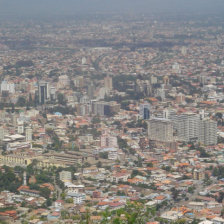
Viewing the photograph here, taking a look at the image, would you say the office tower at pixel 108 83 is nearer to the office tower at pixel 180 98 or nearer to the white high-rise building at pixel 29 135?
the office tower at pixel 180 98

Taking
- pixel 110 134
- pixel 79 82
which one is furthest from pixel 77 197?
pixel 79 82

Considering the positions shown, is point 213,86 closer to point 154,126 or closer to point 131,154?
point 154,126

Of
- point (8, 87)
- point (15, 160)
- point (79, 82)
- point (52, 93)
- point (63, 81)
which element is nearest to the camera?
point (15, 160)

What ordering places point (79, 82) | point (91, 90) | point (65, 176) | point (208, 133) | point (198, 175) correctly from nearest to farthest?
point (65, 176), point (198, 175), point (208, 133), point (91, 90), point (79, 82)

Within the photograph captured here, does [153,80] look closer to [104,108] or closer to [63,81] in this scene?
[63,81]

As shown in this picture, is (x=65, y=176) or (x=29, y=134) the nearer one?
(x=65, y=176)

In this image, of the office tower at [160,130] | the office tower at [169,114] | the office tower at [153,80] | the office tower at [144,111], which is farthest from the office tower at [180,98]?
the office tower at [160,130]

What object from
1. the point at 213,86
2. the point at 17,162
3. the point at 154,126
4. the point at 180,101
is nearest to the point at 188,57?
the point at 213,86
